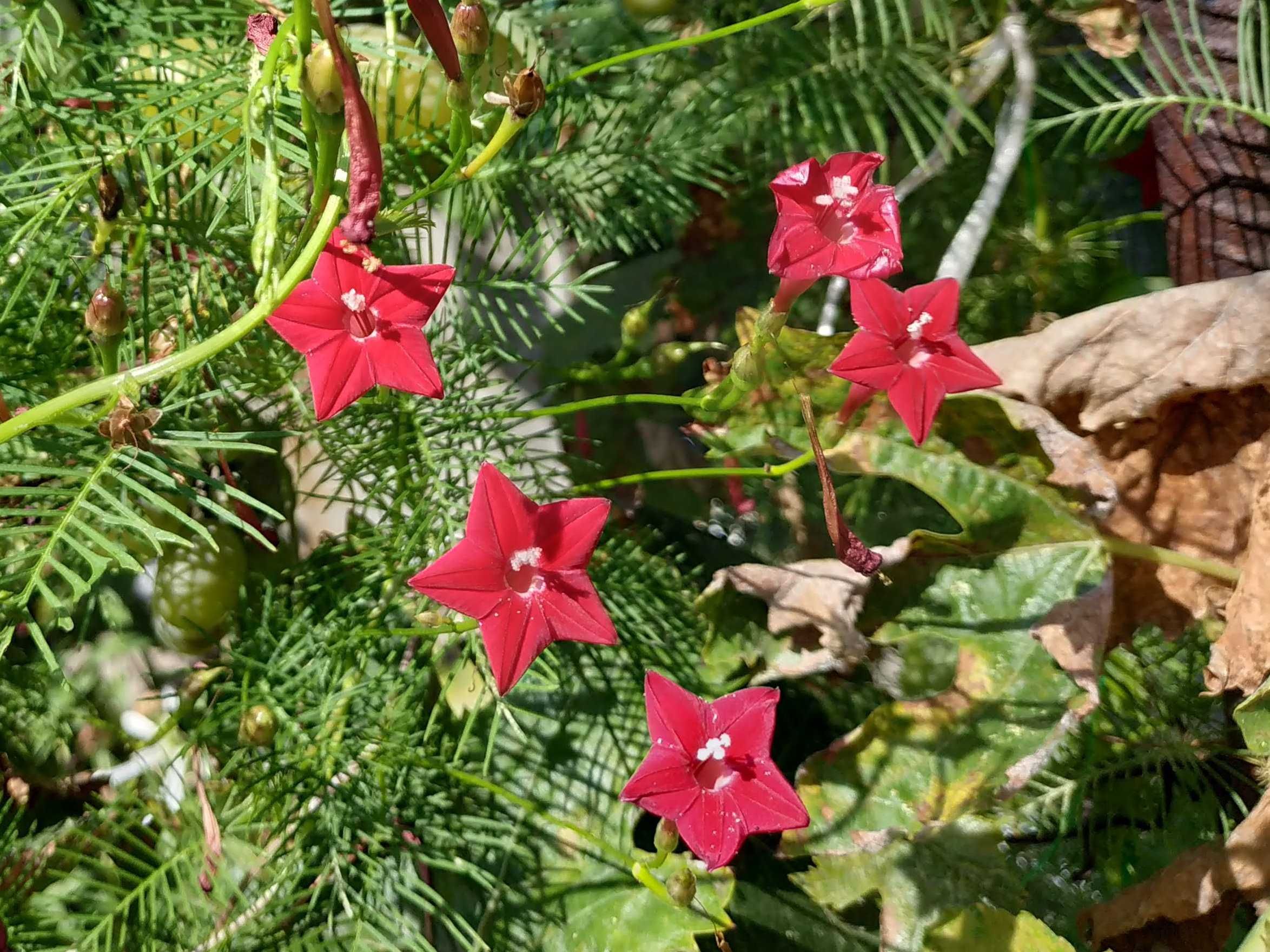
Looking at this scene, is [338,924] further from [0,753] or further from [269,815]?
[0,753]

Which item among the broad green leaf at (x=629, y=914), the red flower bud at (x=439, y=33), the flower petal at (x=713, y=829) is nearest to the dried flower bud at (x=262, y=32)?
the red flower bud at (x=439, y=33)

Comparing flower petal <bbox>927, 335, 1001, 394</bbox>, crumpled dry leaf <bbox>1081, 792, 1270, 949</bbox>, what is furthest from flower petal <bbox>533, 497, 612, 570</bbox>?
crumpled dry leaf <bbox>1081, 792, 1270, 949</bbox>

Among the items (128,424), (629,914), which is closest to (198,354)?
(128,424)

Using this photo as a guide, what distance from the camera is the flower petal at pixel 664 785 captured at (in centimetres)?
51

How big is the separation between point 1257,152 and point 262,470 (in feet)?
2.70

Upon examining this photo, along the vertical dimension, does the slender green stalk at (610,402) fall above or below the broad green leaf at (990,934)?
above

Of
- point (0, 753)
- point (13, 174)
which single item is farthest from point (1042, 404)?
point (0, 753)

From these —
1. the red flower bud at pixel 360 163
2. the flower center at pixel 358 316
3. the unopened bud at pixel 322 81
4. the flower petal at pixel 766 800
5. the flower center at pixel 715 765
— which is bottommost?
the flower petal at pixel 766 800

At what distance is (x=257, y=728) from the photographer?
0.61 m

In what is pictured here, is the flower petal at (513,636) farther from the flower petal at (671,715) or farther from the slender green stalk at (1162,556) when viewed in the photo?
the slender green stalk at (1162,556)

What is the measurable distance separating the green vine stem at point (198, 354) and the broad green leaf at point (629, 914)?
1.57 feet

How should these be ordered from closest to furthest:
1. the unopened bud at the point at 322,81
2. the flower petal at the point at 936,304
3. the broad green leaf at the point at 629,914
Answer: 1. the unopened bud at the point at 322,81
2. the flower petal at the point at 936,304
3. the broad green leaf at the point at 629,914

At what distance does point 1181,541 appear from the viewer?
70cm

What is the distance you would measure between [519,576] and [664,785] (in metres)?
0.14
